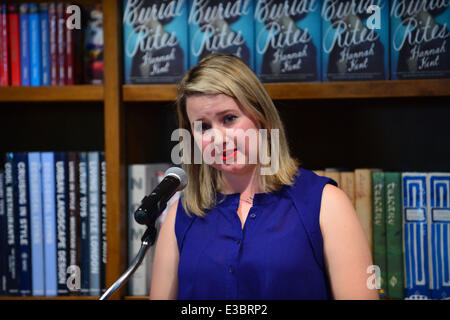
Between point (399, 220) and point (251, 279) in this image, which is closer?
point (251, 279)

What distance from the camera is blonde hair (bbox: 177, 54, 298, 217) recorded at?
2.88 feet

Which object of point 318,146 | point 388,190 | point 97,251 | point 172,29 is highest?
point 172,29

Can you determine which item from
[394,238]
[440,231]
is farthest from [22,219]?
[440,231]

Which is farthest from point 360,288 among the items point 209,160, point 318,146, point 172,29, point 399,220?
point 172,29

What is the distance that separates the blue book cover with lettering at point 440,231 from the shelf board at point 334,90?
21 centimetres

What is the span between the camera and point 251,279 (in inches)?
34.2

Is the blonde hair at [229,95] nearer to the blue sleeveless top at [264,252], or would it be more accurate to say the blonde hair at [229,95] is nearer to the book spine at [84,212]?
the blue sleeveless top at [264,252]

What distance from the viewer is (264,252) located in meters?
0.87

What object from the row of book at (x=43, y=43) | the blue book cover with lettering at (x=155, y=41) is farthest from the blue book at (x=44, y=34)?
the blue book cover with lettering at (x=155, y=41)

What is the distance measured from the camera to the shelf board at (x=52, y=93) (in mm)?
1051

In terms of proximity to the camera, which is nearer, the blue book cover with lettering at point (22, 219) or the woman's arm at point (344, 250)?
the woman's arm at point (344, 250)
